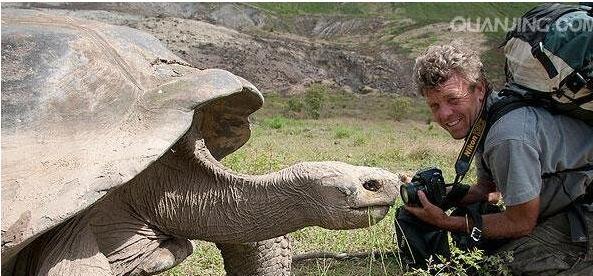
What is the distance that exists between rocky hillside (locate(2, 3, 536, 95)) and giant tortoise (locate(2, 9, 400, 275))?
32.0m

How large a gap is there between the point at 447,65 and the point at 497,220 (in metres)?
0.67

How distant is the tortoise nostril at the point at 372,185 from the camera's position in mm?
2604

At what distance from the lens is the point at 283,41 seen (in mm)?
47219

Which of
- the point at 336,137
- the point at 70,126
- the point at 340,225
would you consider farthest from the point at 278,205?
the point at 336,137

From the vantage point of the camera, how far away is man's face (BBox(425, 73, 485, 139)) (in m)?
2.83

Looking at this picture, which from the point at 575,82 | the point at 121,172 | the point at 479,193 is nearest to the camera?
the point at 121,172

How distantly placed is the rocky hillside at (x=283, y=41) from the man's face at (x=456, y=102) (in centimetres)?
3233

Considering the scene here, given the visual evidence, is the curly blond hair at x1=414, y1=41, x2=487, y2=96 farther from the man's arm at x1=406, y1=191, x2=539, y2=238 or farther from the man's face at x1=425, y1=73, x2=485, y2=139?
the man's arm at x1=406, y1=191, x2=539, y2=238

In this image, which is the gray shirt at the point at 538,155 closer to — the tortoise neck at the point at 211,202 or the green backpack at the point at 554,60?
the green backpack at the point at 554,60

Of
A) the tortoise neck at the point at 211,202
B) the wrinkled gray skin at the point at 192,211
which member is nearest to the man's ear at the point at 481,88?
the wrinkled gray skin at the point at 192,211

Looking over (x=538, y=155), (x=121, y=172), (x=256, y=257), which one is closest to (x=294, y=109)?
(x=256, y=257)

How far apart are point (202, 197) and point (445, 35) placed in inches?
1847

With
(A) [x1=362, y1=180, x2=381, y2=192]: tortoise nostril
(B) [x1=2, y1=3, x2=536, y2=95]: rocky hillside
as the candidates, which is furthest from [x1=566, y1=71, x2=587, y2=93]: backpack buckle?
(B) [x1=2, y1=3, x2=536, y2=95]: rocky hillside

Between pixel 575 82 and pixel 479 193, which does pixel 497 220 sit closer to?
pixel 479 193
